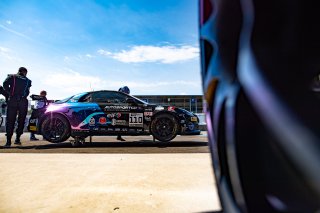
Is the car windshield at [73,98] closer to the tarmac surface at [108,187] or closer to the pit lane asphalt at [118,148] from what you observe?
the pit lane asphalt at [118,148]

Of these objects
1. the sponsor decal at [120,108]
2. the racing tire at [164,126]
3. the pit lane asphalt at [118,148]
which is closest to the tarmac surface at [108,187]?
the pit lane asphalt at [118,148]

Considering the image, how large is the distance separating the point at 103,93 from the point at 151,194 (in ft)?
18.4

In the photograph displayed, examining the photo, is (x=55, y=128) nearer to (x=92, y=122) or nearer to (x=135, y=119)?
(x=92, y=122)

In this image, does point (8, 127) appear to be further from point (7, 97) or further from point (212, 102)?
point (212, 102)

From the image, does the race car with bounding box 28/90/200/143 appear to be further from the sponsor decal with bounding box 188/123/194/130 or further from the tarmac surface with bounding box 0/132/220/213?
the tarmac surface with bounding box 0/132/220/213

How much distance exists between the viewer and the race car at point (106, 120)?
22.8 feet

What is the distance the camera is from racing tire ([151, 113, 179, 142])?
6965 millimetres

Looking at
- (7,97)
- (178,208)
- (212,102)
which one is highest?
(7,97)

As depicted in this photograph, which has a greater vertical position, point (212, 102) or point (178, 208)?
point (212, 102)

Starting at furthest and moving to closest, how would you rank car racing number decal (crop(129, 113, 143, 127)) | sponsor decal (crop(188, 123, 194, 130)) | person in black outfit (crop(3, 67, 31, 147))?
1. sponsor decal (crop(188, 123, 194, 130))
2. car racing number decal (crop(129, 113, 143, 127))
3. person in black outfit (crop(3, 67, 31, 147))

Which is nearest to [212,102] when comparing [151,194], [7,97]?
[151,194]

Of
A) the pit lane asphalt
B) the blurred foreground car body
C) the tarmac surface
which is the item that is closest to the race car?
the pit lane asphalt

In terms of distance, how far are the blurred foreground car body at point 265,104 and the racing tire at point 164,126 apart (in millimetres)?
6131

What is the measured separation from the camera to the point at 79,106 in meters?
7.07
